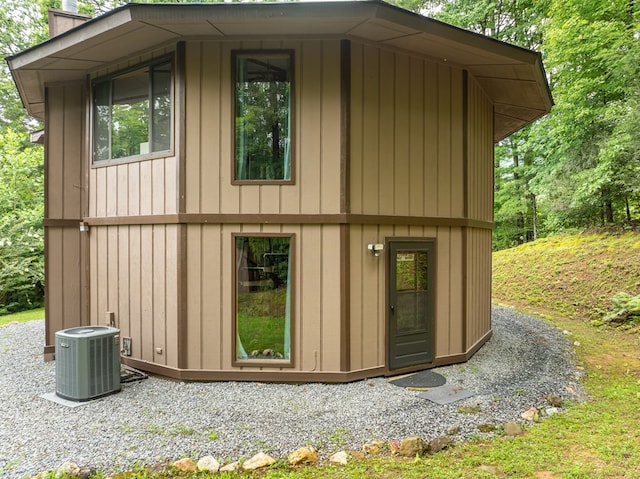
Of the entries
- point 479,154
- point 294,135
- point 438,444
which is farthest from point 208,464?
point 479,154

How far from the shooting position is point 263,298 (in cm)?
509

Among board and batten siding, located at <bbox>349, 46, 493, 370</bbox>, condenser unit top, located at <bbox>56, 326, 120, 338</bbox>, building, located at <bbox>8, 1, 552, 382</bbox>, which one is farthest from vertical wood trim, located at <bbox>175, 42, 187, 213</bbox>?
board and batten siding, located at <bbox>349, 46, 493, 370</bbox>

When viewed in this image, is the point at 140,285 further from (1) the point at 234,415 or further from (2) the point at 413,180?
(2) the point at 413,180

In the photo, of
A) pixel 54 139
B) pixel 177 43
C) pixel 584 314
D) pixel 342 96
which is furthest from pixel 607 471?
pixel 54 139

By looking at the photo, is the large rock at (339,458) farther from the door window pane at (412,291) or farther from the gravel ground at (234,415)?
the door window pane at (412,291)

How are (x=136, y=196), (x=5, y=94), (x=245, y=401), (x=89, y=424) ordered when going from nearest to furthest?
(x=89, y=424) < (x=245, y=401) < (x=136, y=196) < (x=5, y=94)

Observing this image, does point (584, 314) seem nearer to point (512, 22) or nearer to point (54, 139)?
point (54, 139)

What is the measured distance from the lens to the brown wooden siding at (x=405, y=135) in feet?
16.9

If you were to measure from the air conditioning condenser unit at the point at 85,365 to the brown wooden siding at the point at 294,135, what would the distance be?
185 centimetres

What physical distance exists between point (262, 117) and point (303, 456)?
3858 mm

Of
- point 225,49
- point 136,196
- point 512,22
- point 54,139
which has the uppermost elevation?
point 512,22

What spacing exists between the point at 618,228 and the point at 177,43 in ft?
41.3

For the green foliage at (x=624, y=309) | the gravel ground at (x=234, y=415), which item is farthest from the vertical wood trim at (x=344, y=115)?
the green foliage at (x=624, y=309)

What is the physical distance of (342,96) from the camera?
5008 millimetres
